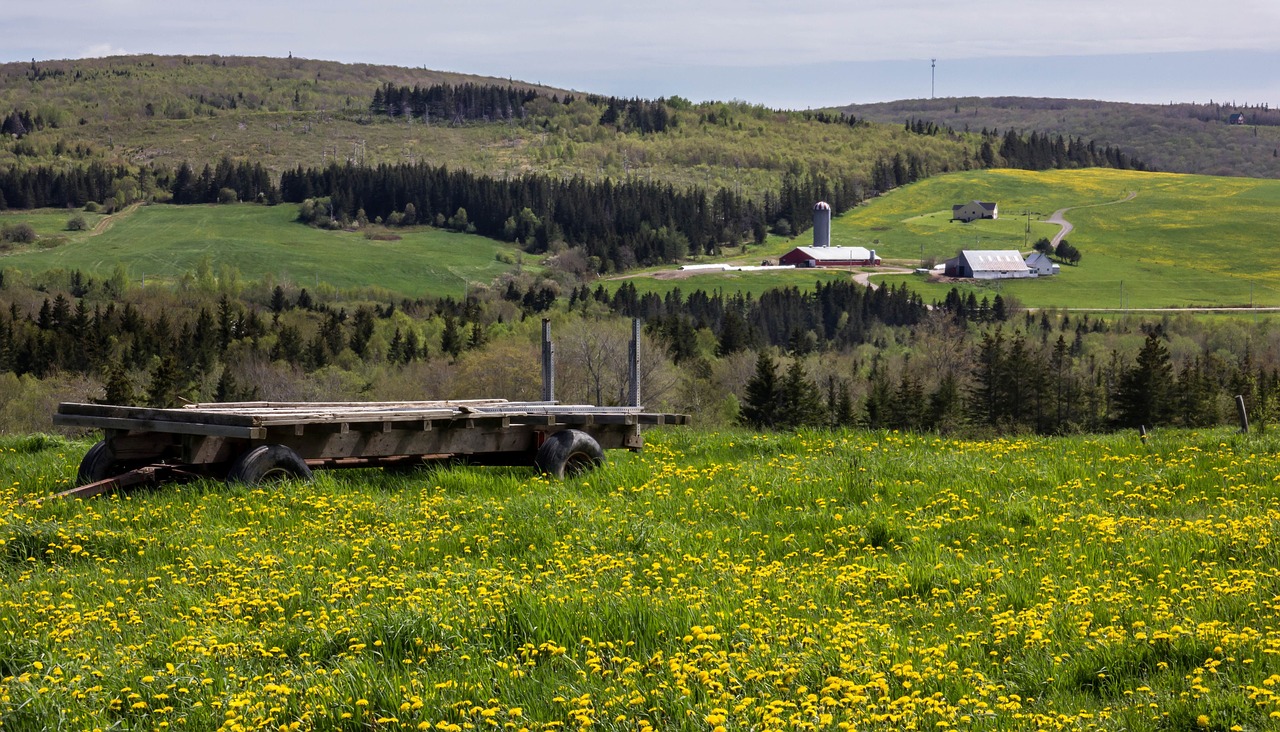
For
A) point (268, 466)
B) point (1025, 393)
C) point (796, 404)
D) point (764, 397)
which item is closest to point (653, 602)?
point (268, 466)

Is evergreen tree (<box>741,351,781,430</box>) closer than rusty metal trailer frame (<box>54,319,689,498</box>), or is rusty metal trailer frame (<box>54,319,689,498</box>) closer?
rusty metal trailer frame (<box>54,319,689,498</box>)

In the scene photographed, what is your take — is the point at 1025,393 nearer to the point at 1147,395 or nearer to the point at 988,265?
the point at 1147,395

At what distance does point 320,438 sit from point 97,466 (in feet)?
9.12

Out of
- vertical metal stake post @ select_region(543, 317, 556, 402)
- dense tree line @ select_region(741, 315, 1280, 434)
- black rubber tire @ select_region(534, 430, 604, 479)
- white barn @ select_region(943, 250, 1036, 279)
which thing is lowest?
dense tree line @ select_region(741, 315, 1280, 434)

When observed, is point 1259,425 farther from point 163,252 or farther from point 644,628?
point 163,252

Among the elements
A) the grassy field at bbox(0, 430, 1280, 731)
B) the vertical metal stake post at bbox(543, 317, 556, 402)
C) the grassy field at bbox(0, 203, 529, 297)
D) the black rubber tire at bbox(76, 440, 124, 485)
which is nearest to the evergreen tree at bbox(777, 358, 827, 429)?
the vertical metal stake post at bbox(543, 317, 556, 402)

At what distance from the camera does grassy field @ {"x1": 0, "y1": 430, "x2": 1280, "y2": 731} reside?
6.75 metres

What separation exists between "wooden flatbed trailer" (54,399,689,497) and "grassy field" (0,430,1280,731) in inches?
18.5

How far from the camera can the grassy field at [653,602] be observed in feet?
22.1

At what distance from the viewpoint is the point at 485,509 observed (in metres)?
12.8

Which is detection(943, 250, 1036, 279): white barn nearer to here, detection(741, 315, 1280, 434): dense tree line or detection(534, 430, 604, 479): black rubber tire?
detection(741, 315, 1280, 434): dense tree line

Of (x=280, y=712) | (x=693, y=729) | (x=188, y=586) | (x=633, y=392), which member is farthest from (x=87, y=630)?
(x=633, y=392)

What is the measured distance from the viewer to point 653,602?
8.56m

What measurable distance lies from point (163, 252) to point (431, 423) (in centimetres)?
17981
